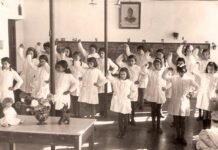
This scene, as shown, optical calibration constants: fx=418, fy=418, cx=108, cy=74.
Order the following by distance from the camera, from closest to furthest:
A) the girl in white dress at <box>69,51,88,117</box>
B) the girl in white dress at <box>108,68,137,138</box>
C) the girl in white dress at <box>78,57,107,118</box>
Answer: the girl in white dress at <box>108,68,137,138</box>
the girl in white dress at <box>78,57,107,118</box>
the girl in white dress at <box>69,51,88,117</box>

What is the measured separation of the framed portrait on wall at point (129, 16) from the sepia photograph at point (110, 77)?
0.11 ft

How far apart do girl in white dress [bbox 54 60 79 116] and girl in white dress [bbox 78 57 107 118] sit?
0.96 m

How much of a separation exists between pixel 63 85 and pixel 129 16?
6.04 meters

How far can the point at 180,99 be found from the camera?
27.2 ft

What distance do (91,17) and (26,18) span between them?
225 cm

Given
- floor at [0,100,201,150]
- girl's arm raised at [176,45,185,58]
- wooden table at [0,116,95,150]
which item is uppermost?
girl's arm raised at [176,45,185,58]

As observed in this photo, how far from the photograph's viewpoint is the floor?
798 cm

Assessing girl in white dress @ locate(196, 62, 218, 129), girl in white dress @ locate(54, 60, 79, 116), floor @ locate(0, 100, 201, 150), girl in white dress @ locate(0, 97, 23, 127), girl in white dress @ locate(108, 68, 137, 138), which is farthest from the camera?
girl in white dress @ locate(196, 62, 218, 129)

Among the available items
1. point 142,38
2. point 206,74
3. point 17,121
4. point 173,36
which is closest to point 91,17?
point 142,38

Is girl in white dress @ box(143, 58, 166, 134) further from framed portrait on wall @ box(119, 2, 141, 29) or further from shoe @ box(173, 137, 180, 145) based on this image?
framed portrait on wall @ box(119, 2, 141, 29)

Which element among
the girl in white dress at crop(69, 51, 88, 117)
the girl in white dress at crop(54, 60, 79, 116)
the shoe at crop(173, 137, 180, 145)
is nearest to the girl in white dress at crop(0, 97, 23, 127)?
the girl in white dress at crop(54, 60, 79, 116)

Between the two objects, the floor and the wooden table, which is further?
the floor

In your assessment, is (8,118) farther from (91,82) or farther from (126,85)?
(91,82)

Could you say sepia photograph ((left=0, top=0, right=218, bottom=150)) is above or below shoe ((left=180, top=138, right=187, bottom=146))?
above
